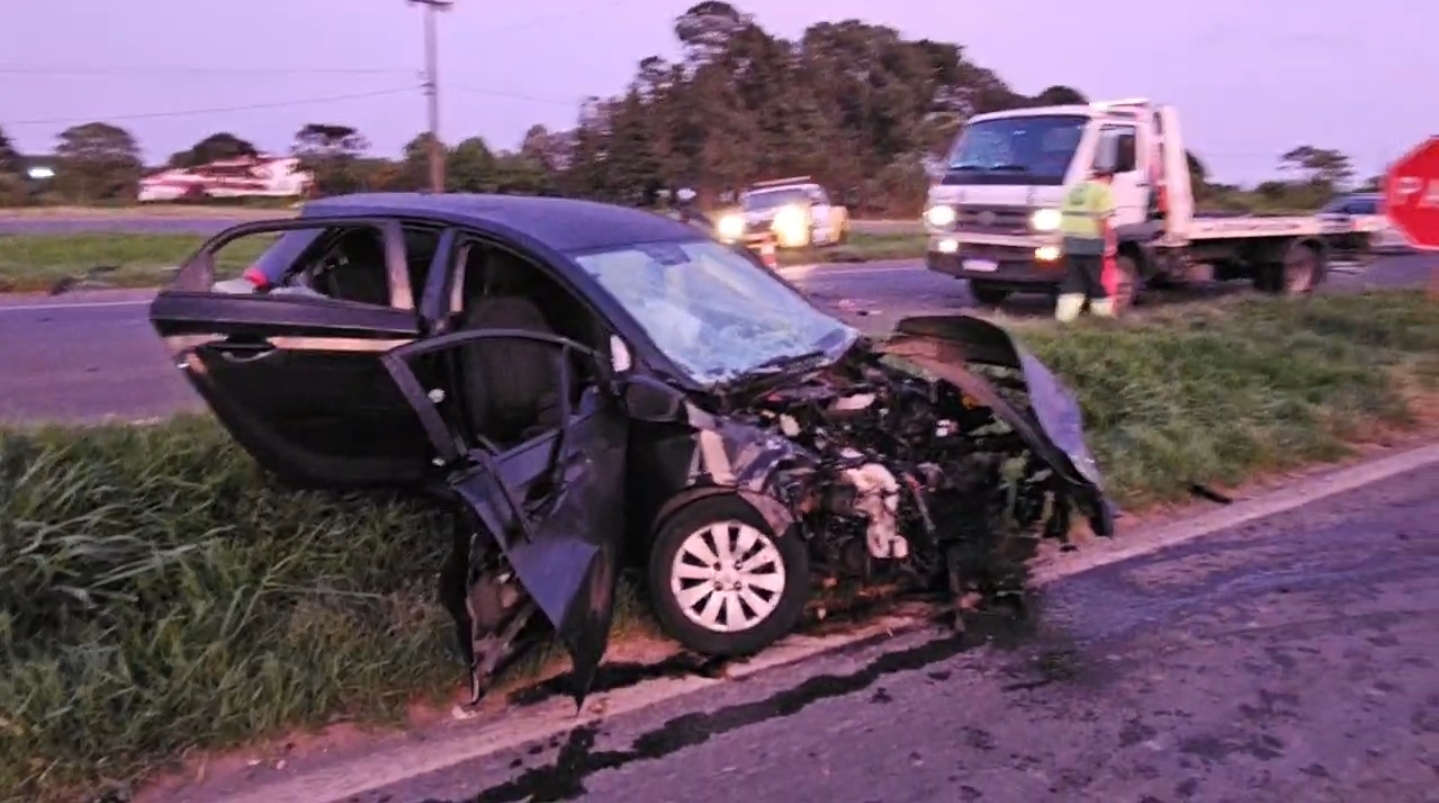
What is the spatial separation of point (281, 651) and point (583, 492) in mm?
1114

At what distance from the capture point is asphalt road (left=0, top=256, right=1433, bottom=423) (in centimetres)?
823

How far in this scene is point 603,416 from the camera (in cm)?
479

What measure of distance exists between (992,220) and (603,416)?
10.9 metres

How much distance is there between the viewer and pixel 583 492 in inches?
177

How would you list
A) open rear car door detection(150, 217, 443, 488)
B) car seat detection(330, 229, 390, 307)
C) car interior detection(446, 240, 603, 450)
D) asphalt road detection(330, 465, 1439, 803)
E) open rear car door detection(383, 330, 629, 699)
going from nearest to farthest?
asphalt road detection(330, 465, 1439, 803)
open rear car door detection(383, 330, 629, 699)
car interior detection(446, 240, 603, 450)
open rear car door detection(150, 217, 443, 488)
car seat detection(330, 229, 390, 307)

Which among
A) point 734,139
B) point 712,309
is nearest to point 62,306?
point 712,309

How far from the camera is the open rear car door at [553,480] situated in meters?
4.14

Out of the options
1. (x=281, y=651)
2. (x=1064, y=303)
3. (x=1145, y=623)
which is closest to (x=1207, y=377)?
(x=1064, y=303)

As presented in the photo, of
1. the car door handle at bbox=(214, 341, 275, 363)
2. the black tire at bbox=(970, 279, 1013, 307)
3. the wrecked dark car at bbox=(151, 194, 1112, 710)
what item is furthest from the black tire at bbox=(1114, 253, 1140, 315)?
the car door handle at bbox=(214, 341, 275, 363)

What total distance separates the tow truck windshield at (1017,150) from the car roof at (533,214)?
9.48 meters

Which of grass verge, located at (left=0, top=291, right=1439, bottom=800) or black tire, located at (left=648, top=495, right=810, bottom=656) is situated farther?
black tire, located at (left=648, top=495, right=810, bottom=656)

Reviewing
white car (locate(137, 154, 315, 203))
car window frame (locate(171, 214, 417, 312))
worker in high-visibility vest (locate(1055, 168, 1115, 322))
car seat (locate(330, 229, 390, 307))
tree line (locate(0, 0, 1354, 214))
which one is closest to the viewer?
car window frame (locate(171, 214, 417, 312))

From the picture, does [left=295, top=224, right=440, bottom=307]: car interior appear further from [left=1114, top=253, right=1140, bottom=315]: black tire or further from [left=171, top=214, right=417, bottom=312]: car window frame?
[left=1114, top=253, right=1140, bottom=315]: black tire

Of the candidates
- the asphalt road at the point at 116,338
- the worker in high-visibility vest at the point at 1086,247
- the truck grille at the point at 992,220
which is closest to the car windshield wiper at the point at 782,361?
the asphalt road at the point at 116,338
